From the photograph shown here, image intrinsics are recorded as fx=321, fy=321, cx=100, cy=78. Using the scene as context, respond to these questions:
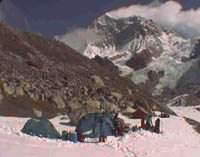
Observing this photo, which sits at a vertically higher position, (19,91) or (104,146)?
(19,91)

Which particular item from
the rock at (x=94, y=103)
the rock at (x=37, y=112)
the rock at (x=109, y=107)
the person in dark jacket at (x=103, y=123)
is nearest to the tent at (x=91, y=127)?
the person in dark jacket at (x=103, y=123)

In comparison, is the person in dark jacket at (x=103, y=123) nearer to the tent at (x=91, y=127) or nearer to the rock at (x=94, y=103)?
the tent at (x=91, y=127)

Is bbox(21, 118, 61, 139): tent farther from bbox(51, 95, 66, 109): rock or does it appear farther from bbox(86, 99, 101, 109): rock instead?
bbox(86, 99, 101, 109): rock

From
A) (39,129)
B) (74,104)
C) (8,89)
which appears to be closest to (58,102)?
(74,104)

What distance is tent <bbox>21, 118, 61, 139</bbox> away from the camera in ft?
72.1

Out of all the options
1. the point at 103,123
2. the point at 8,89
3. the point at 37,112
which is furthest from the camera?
the point at 8,89

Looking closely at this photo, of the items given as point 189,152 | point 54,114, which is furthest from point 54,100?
point 189,152

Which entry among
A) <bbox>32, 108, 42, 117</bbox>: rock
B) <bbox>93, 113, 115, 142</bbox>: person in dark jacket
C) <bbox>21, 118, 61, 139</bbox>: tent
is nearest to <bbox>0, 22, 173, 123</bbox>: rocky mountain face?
<bbox>32, 108, 42, 117</bbox>: rock

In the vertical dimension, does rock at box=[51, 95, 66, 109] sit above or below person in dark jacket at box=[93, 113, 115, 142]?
above

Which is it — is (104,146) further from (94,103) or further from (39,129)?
(94,103)

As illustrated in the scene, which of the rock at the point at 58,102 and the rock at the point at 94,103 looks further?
the rock at the point at 94,103

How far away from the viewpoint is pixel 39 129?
22438mm

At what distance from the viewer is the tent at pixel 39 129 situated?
72.1 ft

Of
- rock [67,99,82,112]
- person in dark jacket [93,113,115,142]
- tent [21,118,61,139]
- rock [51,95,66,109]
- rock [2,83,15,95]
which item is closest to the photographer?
tent [21,118,61,139]
